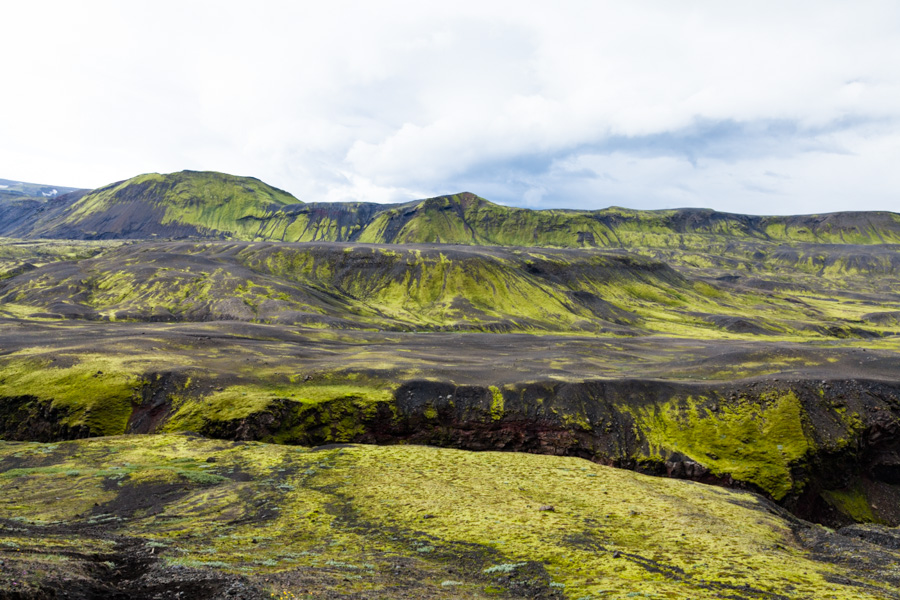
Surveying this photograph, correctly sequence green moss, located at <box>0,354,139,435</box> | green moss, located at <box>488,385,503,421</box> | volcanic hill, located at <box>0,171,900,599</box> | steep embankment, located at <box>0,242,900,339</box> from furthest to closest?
steep embankment, located at <box>0,242,900,339</box>
green moss, located at <box>488,385,503,421</box>
green moss, located at <box>0,354,139,435</box>
volcanic hill, located at <box>0,171,900,599</box>

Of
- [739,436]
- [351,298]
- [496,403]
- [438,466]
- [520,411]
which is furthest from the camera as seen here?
[351,298]

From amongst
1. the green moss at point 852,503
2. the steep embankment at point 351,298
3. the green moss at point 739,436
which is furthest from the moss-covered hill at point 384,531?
the steep embankment at point 351,298

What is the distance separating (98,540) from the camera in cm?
2014

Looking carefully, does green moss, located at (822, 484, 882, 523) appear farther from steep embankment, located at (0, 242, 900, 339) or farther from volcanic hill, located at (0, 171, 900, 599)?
steep embankment, located at (0, 242, 900, 339)

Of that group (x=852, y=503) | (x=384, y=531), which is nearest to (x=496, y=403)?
(x=384, y=531)

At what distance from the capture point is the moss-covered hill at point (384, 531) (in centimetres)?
1708

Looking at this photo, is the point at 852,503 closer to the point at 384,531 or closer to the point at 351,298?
the point at 384,531

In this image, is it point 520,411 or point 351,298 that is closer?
point 520,411

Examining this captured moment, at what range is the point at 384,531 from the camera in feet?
86.9

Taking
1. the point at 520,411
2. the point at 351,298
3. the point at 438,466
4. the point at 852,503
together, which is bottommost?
the point at 852,503

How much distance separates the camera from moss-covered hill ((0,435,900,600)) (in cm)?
1708

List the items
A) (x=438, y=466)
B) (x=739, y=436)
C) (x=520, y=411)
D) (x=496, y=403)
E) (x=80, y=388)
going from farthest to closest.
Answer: (x=496, y=403), (x=520, y=411), (x=80, y=388), (x=739, y=436), (x=438, y=466)

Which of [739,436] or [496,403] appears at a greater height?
[496,403]

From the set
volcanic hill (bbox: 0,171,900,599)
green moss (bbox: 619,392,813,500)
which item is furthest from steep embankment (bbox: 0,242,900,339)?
green moss (bbox: 619,392,813,500)
